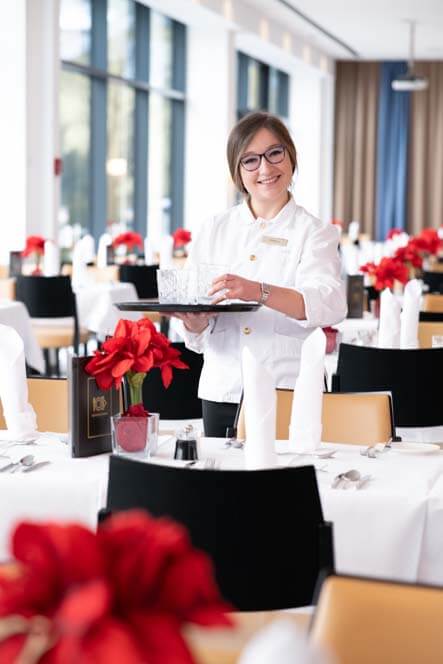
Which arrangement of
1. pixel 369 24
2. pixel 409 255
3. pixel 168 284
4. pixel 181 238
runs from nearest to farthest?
pixel 168 284
pixel 409 255
pixel 181 238
pixel 369 24

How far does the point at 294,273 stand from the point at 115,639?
251 centimetres

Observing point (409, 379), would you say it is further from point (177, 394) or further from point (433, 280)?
point (433, 280)

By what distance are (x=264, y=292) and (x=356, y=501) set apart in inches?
32.5

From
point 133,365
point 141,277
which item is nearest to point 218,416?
point 133,365


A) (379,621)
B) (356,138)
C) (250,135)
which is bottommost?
(379,621)

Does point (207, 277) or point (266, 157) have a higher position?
point (266, 157)

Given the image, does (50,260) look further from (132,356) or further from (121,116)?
(132,356)

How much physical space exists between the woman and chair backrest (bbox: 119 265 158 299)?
4955 mm

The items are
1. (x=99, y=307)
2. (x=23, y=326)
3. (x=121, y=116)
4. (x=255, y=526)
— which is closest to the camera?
(x=255, y=526)

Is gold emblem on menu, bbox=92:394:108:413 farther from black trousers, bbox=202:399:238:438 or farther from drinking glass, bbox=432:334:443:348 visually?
drinking glass, bbox=432:334:443:348

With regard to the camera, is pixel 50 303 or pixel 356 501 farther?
pixel 50 303

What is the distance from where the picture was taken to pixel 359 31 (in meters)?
15.7

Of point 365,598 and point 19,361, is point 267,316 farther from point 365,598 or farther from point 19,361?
point 365,598

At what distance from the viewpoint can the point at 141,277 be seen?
8414 millimetres
